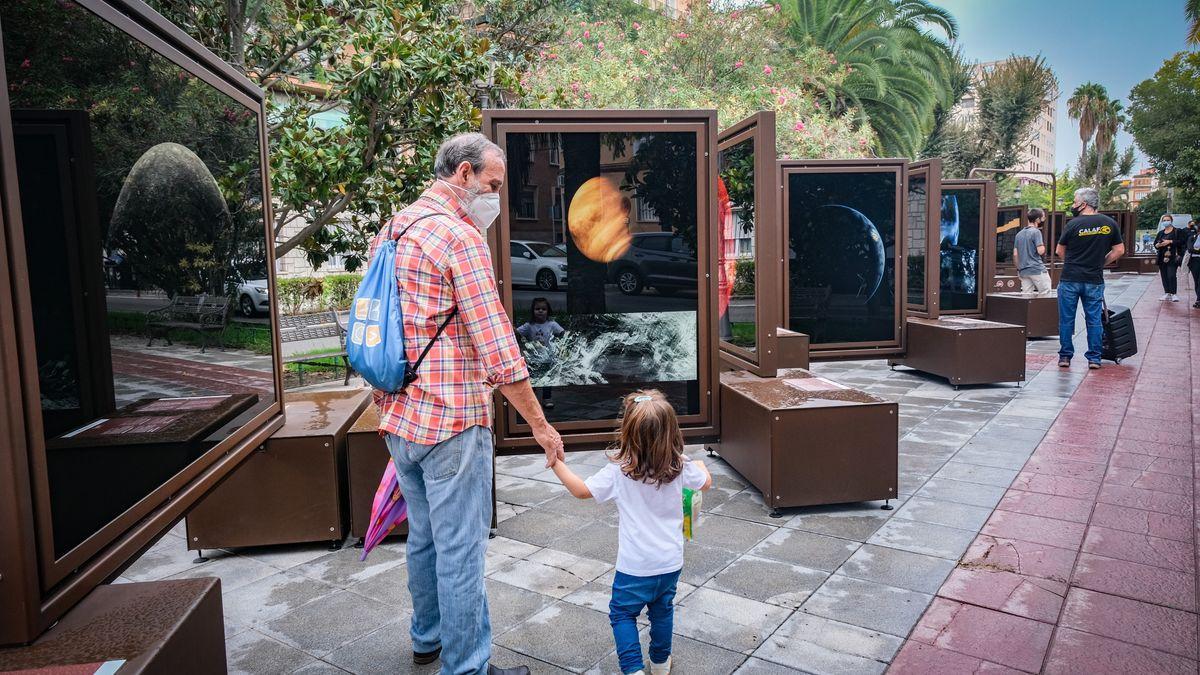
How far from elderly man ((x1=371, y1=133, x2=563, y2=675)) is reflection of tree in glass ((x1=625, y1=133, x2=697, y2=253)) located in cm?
214

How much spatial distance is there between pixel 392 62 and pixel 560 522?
3.45 meters

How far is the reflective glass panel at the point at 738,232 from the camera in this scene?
17.9 ft

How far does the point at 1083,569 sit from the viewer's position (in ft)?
13.1

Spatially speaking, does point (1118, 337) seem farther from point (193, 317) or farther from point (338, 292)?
point (338, 292)

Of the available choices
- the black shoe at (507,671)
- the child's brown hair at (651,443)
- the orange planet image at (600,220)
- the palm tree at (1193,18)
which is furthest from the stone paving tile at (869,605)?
the palm tree at (1193,18)

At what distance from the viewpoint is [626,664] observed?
2883 mm

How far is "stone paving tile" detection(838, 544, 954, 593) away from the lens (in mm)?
3896

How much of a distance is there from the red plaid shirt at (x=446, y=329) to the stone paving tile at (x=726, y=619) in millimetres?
1477

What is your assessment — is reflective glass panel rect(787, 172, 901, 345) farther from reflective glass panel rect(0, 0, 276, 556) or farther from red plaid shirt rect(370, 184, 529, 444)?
red plaid shirt rect(370, 184, 529, 444)

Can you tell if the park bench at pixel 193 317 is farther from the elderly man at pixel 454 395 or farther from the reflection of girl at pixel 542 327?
the reflection of girl at pixel 542 327

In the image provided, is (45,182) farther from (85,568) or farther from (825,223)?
(825,223)

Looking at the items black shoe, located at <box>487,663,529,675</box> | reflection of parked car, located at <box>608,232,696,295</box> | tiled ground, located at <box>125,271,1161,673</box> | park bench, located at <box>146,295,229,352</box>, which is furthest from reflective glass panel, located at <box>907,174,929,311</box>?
park bench, located at <box>146,295,229,352</box>

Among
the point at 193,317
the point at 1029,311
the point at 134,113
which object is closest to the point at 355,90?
the point at 193,317

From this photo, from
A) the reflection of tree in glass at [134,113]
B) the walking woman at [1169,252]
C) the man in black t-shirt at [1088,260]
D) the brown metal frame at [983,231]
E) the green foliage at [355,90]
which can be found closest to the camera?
the reflection of tree in glass at [134,113]
